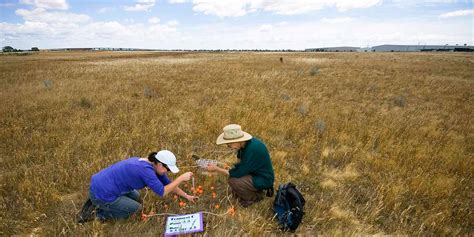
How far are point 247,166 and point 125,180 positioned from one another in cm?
179

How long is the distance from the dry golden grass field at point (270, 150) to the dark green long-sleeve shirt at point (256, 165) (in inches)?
17.7

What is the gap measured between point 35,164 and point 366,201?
21.0 feet

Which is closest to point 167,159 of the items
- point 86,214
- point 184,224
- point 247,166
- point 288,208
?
point 184,224

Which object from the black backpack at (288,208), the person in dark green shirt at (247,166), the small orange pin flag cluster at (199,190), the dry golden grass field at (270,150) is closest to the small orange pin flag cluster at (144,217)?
the dry golden grass field at (270,150)

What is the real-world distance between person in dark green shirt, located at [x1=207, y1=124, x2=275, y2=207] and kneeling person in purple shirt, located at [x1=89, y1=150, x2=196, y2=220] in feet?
2.81

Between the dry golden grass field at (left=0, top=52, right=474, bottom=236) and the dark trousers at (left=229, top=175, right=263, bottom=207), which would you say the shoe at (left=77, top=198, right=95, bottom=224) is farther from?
the dark trousers at (left=229, top=175, right=263, bottom=207)

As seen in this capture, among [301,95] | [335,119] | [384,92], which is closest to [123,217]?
[335,119]

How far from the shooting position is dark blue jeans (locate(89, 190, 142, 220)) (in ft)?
12.9

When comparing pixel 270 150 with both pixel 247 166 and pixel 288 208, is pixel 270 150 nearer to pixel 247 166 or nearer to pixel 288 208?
pixel 247 166

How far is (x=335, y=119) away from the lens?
9.00 meters

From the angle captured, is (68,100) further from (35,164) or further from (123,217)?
(123,217)

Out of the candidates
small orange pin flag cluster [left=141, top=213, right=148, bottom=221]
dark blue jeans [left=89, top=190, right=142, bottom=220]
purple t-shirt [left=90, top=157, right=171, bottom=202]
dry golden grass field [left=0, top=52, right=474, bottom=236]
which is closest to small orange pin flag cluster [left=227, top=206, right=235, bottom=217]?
dry golden grass field [left=0, top=52, right=474, bottom=236]

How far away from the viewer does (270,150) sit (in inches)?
260

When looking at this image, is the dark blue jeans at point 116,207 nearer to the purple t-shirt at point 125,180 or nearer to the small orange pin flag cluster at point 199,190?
the purple t-shirt at point 125,180
